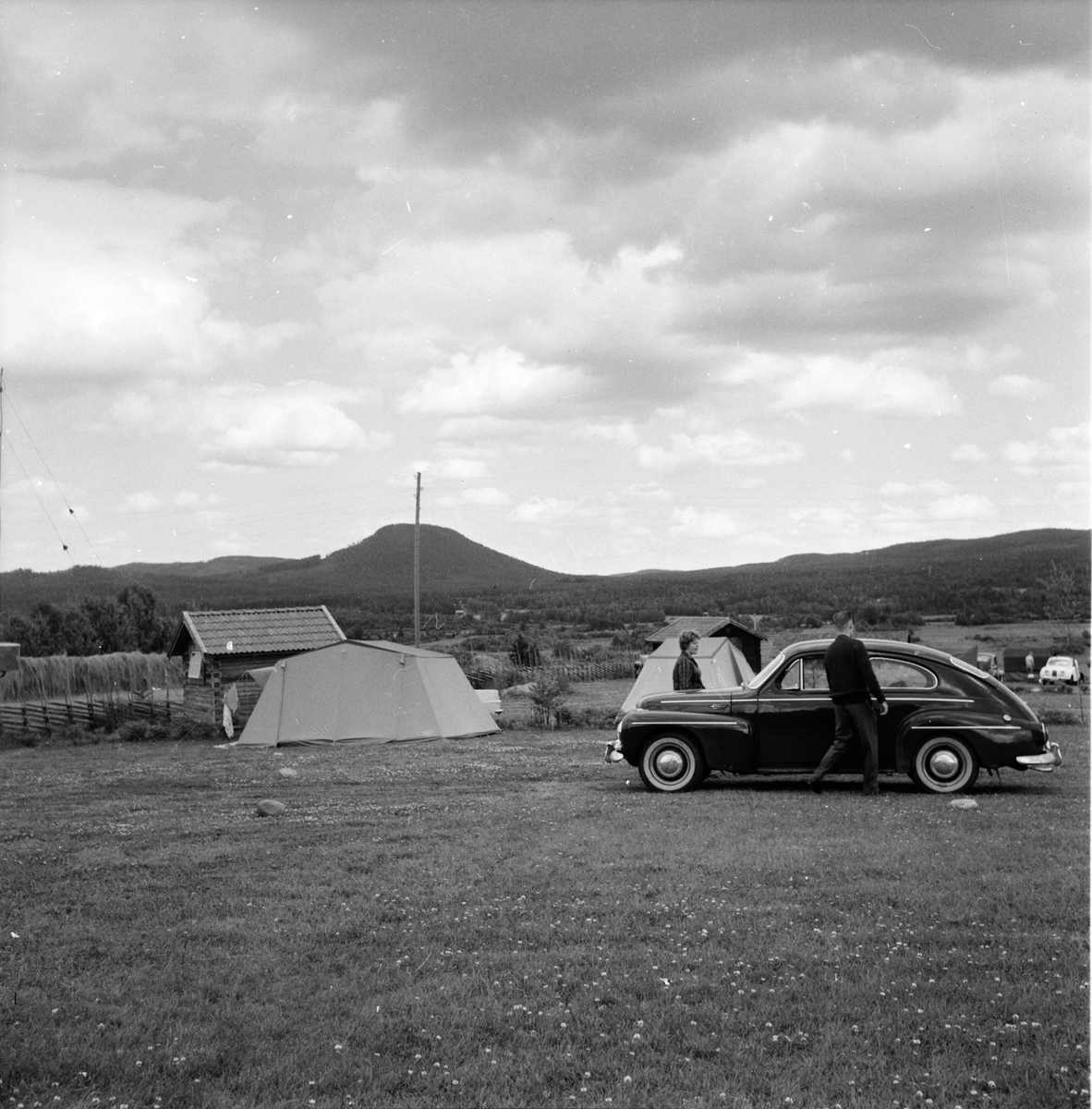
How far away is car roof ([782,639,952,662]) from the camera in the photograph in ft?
43.9

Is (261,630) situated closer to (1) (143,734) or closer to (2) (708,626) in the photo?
(1) (143,734)

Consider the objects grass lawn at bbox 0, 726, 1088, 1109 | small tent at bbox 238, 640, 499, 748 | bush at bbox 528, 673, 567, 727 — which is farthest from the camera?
bush at bbox 528, 673, 567, 727

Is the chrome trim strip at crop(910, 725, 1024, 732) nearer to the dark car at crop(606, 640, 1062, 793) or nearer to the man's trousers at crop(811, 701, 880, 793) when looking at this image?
the dark car at crop(606, 640, 1062, 793)

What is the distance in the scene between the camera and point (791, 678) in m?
13.7

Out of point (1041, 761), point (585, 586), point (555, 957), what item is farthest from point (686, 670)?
point (585, 586)

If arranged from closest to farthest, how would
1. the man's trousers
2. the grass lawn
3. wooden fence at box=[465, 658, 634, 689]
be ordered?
the grass lawn
the man's trousers
wooden fence at box=[465, 658, 634, 689]

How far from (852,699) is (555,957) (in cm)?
719

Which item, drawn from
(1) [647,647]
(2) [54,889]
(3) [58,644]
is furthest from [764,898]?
(3) [58,644]

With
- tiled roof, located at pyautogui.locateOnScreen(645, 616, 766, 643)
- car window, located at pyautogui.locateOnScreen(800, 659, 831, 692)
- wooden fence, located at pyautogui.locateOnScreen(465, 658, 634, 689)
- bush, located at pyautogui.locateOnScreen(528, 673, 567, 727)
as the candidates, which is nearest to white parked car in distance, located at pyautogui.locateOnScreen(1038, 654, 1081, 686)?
tiled roof, located at pyautogui.locateOnScreen(645, 616, 766, 643)

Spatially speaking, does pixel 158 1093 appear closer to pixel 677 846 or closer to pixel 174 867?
pixel 174 867

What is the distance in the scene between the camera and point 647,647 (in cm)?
6228

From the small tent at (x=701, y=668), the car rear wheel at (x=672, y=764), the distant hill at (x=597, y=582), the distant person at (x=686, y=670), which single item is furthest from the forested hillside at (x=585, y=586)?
the car rear wheel at (x=672, y=764)

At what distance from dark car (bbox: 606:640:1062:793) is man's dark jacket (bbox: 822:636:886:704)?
54cm

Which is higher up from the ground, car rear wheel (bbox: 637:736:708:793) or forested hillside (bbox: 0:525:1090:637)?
forested hillside (bbox: 0:525:1090:637)
